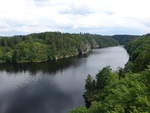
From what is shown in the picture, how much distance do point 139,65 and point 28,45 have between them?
8761cm

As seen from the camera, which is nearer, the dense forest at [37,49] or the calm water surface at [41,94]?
the calm water surface at [41,94]

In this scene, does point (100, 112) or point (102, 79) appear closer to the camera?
point (100, 112)

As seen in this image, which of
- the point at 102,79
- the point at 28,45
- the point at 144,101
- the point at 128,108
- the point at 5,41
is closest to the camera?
the point at 144,101

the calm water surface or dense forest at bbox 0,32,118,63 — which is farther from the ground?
dense forest at bbox 0,32,118,63

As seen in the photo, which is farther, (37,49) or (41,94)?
(37,49)

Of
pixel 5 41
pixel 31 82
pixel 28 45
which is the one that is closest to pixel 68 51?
pixel 28 45

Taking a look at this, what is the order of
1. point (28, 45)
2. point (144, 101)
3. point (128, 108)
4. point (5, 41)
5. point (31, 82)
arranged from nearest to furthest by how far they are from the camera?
point (144, 101)
point (128, 108)
point (31, 82)
point (28, 45)
point (5, 41)

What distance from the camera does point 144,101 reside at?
1500 centimetres

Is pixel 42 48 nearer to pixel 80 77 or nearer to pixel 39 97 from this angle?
pixel 80 77

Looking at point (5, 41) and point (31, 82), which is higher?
point (5, 41)

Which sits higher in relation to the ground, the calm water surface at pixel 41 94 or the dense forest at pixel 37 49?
the dense forest at pixel 37 49

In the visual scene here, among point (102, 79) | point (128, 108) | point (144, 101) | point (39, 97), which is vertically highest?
point (144, 101)

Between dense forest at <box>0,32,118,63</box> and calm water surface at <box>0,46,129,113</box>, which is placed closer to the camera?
calm water surface at <box>0,46,129,113</box>

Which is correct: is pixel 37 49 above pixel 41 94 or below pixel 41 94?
above
